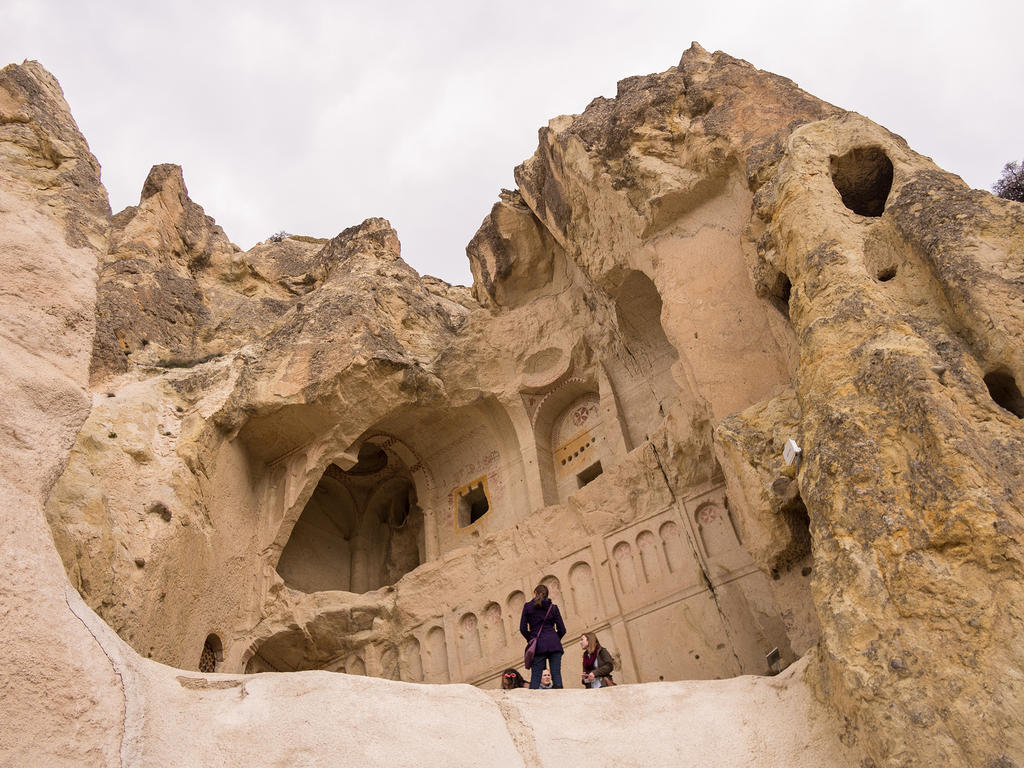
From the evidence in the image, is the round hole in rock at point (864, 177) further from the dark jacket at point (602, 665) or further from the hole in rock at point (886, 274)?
the dark jacket at point (602, 665)

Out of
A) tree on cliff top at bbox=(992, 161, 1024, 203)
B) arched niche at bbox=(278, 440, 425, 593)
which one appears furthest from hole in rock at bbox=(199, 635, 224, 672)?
tree on cliff top at bbox=(992, 161, 1024, 203)

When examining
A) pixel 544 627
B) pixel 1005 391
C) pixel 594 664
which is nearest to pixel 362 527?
pixel 594 664

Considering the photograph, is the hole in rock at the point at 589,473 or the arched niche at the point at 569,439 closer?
the hole in rock at the point at 589,473

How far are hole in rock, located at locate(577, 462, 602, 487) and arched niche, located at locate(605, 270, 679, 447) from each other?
759 mm

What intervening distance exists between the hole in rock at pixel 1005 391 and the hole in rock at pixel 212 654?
368 inches

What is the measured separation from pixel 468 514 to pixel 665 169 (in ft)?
22.2

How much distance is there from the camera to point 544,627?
7.11 meters

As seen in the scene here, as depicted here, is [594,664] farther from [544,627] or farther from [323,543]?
[323,543]

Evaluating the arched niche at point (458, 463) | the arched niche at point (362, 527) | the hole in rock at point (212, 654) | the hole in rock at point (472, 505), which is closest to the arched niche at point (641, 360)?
the arched niche at point (458, 463)

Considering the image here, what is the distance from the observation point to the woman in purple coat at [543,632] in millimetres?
7004

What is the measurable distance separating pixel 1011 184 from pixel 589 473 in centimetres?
1171

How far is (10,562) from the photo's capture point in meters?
4.40

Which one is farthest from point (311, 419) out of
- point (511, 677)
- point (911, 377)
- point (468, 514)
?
point (911, 377)

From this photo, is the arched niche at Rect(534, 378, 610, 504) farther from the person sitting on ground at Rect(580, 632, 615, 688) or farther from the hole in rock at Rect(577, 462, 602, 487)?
the person sitting on ground at Rect(580, 632, 615, 688)
